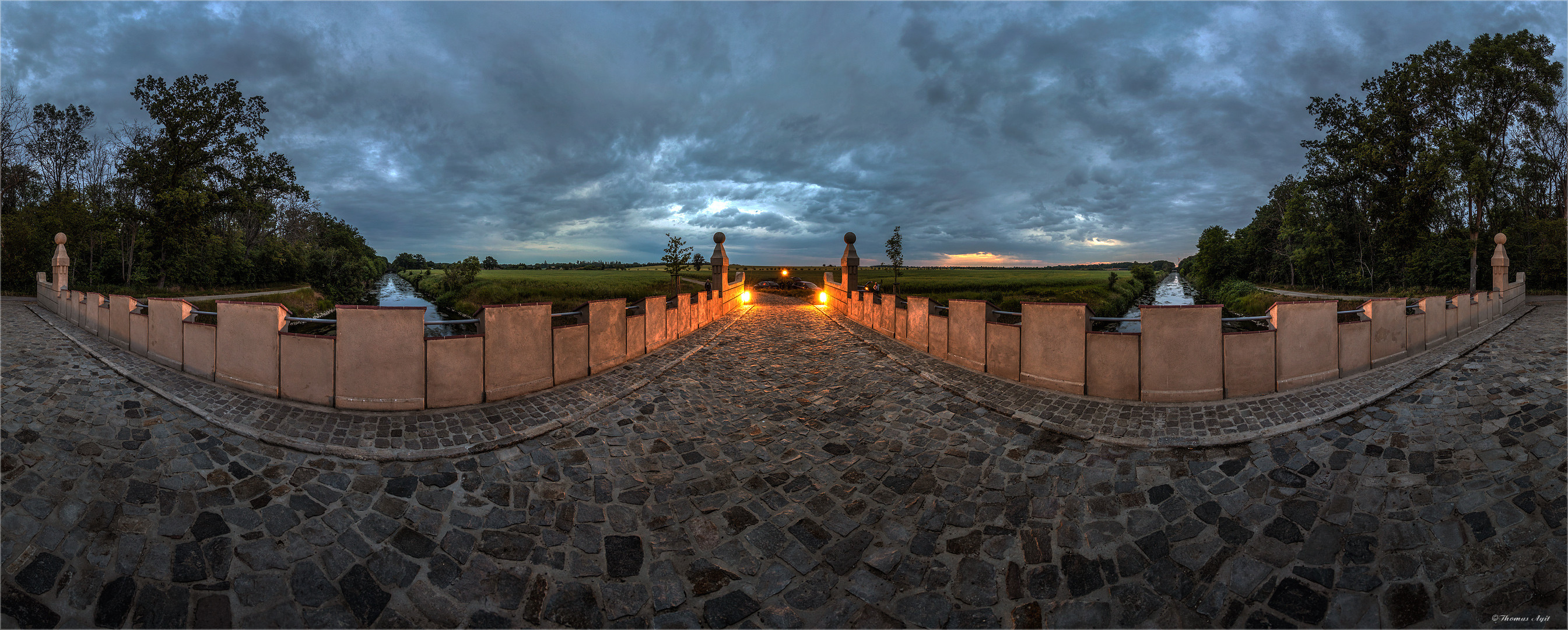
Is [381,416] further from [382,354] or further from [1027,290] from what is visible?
[1027,290]

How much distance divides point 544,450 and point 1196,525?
576 centimetres

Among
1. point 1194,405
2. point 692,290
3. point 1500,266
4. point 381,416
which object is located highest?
point 1500,266

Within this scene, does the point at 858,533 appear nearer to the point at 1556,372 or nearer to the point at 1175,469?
the point at 1175,469

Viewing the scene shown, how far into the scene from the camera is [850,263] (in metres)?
20.3

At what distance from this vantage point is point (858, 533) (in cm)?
384

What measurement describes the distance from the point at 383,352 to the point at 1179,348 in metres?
9.56

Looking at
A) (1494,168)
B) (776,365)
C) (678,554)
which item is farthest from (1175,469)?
(1494,168)

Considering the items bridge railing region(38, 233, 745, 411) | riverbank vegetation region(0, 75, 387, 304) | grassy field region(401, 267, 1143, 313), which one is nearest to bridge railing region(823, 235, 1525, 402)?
bridge railing region(38, 233, 745, 411)

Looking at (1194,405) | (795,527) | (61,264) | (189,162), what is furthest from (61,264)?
(1194,405)

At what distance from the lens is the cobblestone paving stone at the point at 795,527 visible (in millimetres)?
3232

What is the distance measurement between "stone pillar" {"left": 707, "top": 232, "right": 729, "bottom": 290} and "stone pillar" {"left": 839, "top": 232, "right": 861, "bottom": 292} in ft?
15.3

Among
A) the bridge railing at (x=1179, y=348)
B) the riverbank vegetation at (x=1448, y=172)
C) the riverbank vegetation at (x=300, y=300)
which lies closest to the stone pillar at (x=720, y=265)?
the bridge railing at (x=1179, y=348)

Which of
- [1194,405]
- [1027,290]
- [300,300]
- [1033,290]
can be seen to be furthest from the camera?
[1027,290]

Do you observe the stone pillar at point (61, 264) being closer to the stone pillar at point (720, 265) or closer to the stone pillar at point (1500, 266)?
the stone pillar at point (720, 265)
